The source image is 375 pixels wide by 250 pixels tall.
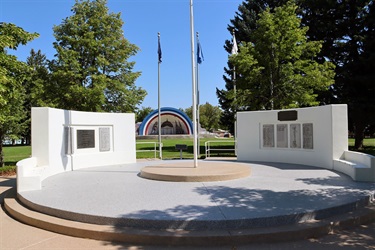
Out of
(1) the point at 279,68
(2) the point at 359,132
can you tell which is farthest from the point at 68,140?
(2) the point at 359,132

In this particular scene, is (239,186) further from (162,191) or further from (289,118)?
(289,118)

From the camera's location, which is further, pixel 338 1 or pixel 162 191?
pixel 338 1

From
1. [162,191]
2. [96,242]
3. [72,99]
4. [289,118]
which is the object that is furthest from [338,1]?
[96,242]

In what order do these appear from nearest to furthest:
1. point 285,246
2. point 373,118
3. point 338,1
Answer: point 285,246 < point 373,118 < point 338,1

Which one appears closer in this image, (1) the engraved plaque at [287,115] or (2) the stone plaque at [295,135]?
(1) the engraved plaque at [287,115]

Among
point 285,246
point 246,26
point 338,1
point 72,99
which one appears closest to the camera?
point 285,246

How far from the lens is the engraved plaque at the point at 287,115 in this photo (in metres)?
12.6

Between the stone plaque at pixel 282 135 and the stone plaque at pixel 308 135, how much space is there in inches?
34.7

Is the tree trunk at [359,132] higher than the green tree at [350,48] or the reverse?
the reverse

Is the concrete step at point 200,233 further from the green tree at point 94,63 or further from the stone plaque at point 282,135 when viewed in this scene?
the green tree at point 94,63

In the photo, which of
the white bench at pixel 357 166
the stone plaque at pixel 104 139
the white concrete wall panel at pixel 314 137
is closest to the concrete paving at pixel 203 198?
the white bench at pixel 357 166

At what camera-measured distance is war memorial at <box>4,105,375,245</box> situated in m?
5.12

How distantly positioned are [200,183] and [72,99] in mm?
12621

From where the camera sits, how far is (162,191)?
24.9 feet
